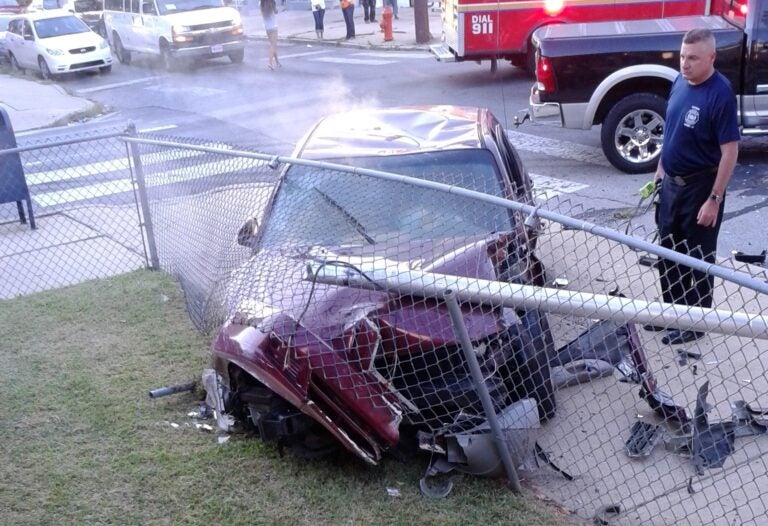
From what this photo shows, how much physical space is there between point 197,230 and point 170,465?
Result: 256 cm

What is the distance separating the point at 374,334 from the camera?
391 centimetres

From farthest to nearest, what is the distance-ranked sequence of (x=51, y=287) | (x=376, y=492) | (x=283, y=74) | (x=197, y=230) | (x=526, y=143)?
(x=283, y=74) → (x=526, y=143) → (x=51, y=287) → (x=197, y=230) → (x=376, y=492)

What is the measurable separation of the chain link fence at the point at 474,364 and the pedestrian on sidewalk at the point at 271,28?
16.5 meters

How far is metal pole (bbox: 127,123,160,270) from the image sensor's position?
6.68 m

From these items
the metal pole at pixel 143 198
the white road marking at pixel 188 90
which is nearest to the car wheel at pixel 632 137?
the metal pole at pixel 143 198

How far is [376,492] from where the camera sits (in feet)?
12.9

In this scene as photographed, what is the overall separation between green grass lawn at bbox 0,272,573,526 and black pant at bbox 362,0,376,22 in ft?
83.2

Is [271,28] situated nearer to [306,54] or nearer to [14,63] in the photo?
[306,54]

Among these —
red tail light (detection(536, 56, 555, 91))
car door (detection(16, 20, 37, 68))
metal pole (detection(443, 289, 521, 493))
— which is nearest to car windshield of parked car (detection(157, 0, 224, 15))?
car door (detection(16, 20, 37, 68))

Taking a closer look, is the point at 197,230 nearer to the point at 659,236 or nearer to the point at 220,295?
the point at 220,295

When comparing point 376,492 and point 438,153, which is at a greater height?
point 438,153

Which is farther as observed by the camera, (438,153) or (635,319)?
(438,153)

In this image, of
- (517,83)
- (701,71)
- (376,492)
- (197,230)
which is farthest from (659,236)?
(517,83)

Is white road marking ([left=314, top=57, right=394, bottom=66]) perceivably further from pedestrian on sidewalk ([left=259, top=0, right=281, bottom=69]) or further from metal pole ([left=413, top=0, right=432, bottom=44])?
metal pole ([left=413, top=0, right=432, bottom=44])
